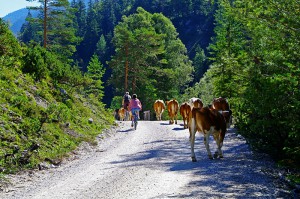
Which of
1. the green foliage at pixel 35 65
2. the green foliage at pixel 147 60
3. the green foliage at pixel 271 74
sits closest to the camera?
the green foliage at pixel 271 74

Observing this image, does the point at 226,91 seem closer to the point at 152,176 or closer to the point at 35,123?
the point at 35,123

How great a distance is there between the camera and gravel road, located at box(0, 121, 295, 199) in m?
8.23

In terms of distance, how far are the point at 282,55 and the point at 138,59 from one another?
124ft

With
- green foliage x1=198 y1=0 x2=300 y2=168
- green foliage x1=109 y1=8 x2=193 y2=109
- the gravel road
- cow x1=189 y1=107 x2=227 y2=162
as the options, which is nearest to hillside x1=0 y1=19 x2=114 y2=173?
the gravel road

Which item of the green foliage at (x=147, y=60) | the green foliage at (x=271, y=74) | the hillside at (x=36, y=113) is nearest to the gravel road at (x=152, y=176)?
the hillside at (x=36, y=113)

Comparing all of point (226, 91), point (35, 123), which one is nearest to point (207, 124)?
point (35, 123)

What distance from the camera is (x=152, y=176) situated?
32.0 feet

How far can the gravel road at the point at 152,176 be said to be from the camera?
27.0 feet

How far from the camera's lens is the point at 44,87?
18.7 m

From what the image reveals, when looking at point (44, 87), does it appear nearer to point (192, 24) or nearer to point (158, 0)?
point (192, 24)

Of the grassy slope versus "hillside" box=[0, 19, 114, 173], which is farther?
"hillside" box=[0, 19, 114, 173]

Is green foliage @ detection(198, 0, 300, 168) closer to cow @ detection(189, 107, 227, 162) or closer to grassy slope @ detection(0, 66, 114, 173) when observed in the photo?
cow @ detection(189, 107, 227, 162)

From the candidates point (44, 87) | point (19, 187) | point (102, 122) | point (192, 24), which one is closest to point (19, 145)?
point (19, 187)

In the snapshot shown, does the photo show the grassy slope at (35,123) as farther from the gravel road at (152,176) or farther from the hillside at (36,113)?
the gravel road at (152,176)
